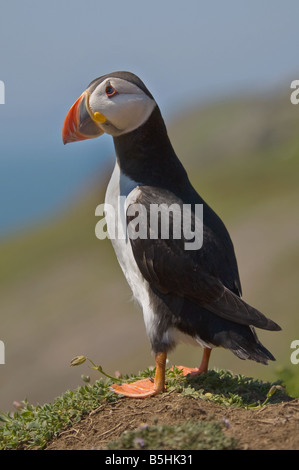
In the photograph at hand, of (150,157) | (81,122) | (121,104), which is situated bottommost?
(150,157)

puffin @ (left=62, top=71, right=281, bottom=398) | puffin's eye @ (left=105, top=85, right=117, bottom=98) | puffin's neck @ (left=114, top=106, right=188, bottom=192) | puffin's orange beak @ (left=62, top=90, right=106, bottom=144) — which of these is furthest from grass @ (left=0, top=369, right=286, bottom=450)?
puffin's eye @ (left=105, top=85, right=117, bottom=98)

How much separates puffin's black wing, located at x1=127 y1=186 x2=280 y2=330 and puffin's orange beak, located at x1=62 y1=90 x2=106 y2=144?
32.8 inches

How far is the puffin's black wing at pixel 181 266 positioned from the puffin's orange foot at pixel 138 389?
2.64 ft

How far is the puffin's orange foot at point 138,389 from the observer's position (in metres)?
5.84

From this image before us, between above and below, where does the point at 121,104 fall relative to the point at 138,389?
above

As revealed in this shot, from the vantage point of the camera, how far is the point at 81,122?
6.29 meters

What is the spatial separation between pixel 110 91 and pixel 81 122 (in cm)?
36

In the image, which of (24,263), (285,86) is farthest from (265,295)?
(285,86)

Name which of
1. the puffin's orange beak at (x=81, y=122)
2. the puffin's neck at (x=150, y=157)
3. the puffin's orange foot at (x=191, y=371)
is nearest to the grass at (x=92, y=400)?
the puffin's orange foot at (x=191, y=371)

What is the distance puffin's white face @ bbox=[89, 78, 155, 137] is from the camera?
6.20 m

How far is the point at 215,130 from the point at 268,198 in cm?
1507

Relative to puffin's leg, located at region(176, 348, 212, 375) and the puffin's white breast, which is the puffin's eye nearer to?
the puffin's white breast

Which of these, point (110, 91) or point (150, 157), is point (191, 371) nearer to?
point (150, 157)

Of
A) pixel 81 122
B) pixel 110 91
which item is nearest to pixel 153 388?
pixel 81 122
